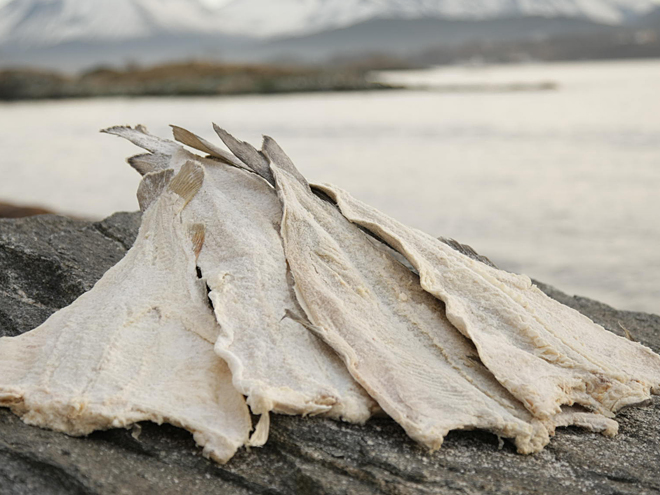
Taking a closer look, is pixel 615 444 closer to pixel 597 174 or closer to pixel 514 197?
pixel 514 197

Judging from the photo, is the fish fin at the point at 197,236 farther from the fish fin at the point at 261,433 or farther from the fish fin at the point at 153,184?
the fish fin at the point at 261,433

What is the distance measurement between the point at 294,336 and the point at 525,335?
1.08m

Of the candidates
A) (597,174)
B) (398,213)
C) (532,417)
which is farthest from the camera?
(597,174)

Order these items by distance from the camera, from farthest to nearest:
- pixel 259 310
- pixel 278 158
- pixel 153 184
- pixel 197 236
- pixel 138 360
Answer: pixel 278 158
pixel 153 184
pixel 197 236
pixel 259 310
pixel 138 360

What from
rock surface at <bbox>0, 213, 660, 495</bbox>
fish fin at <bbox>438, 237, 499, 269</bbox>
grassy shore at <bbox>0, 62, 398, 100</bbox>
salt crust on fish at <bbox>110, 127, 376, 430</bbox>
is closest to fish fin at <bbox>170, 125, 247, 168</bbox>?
salt crust on fish at <bbox>110, 127, 376, 430</bbox>

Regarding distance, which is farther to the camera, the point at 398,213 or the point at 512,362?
the point at 398,213

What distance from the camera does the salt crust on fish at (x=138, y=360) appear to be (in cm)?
266

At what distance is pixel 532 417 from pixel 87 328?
192 centimetres

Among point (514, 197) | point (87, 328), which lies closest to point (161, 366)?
point (87, 328)

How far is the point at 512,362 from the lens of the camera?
9.91ft

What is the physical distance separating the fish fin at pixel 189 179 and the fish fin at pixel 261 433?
1.46 m

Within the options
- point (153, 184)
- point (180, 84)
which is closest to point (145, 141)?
point (153, 184)

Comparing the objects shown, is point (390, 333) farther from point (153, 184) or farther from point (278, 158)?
point (153, 184)

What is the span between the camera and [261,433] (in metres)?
2.60
